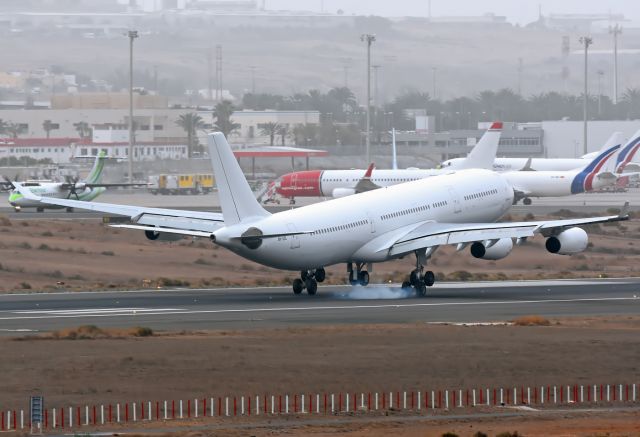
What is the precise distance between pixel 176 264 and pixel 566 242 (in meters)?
27.1

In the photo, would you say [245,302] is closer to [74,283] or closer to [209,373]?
[74,283]

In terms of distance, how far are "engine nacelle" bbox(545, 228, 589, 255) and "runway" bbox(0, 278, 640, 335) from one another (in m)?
2.07

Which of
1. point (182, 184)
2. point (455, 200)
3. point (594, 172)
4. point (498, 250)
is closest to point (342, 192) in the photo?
point (594, 172)

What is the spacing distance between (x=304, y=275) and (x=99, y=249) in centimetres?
2572

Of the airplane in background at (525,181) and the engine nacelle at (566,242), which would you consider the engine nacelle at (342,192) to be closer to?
the airplane in background at (525,181)

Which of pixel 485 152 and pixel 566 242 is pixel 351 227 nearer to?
pixel 566 242

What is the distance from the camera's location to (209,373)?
42781 millimetres

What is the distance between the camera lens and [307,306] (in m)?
61.7

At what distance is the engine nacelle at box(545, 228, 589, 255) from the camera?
2554 inches

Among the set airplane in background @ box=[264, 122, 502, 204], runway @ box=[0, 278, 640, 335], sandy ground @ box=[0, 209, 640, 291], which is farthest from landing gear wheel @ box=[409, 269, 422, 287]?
airplane in background @ box=[264, 122, 502, 204]

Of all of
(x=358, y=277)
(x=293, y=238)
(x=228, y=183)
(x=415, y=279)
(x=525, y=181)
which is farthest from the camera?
(x=525, y=181)

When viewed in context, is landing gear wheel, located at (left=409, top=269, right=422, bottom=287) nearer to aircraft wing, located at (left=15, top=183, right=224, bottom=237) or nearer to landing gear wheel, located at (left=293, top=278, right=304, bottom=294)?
landing gear wheel, located at (left=293, top=278, right=304, bottom=294)

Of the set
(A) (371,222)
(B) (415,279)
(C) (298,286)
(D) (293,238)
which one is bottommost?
(C) (298,286)

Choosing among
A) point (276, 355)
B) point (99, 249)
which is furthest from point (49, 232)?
point (276, 355)
